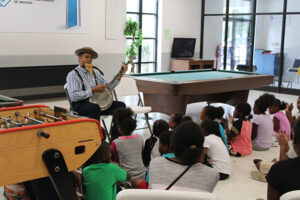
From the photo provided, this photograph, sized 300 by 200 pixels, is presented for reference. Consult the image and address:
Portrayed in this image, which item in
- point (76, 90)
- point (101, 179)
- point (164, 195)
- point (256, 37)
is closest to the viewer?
point (164, 195)

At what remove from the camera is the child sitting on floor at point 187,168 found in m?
1.76

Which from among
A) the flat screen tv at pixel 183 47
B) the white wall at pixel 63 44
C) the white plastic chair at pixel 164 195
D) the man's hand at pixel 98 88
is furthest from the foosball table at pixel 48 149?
the flat screen tv at pixel 183 47

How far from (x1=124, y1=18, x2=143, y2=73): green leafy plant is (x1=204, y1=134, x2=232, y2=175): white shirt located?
233 inches

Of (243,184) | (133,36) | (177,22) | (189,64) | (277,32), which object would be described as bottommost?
(243,184)

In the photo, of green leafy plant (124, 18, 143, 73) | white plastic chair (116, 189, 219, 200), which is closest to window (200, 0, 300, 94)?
green leafy plant (124, 18, 143, 73)

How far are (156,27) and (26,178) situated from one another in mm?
8359

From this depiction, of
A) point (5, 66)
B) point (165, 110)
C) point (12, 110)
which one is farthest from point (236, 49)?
point (12, 110)

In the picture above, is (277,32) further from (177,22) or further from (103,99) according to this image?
(103,99)

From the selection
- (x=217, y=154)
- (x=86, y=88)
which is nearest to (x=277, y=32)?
(x=86, y=88)

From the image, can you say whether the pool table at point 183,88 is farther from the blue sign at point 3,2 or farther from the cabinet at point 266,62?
the blue sign at point 3,2

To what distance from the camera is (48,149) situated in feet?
6.91

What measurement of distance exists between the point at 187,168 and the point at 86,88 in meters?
2.64

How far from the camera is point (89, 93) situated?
4098 mm

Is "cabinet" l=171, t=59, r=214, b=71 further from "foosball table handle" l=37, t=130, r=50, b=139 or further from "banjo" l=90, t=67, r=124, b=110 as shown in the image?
"foosball table handle" l=37, t=130, r=50, b=139
